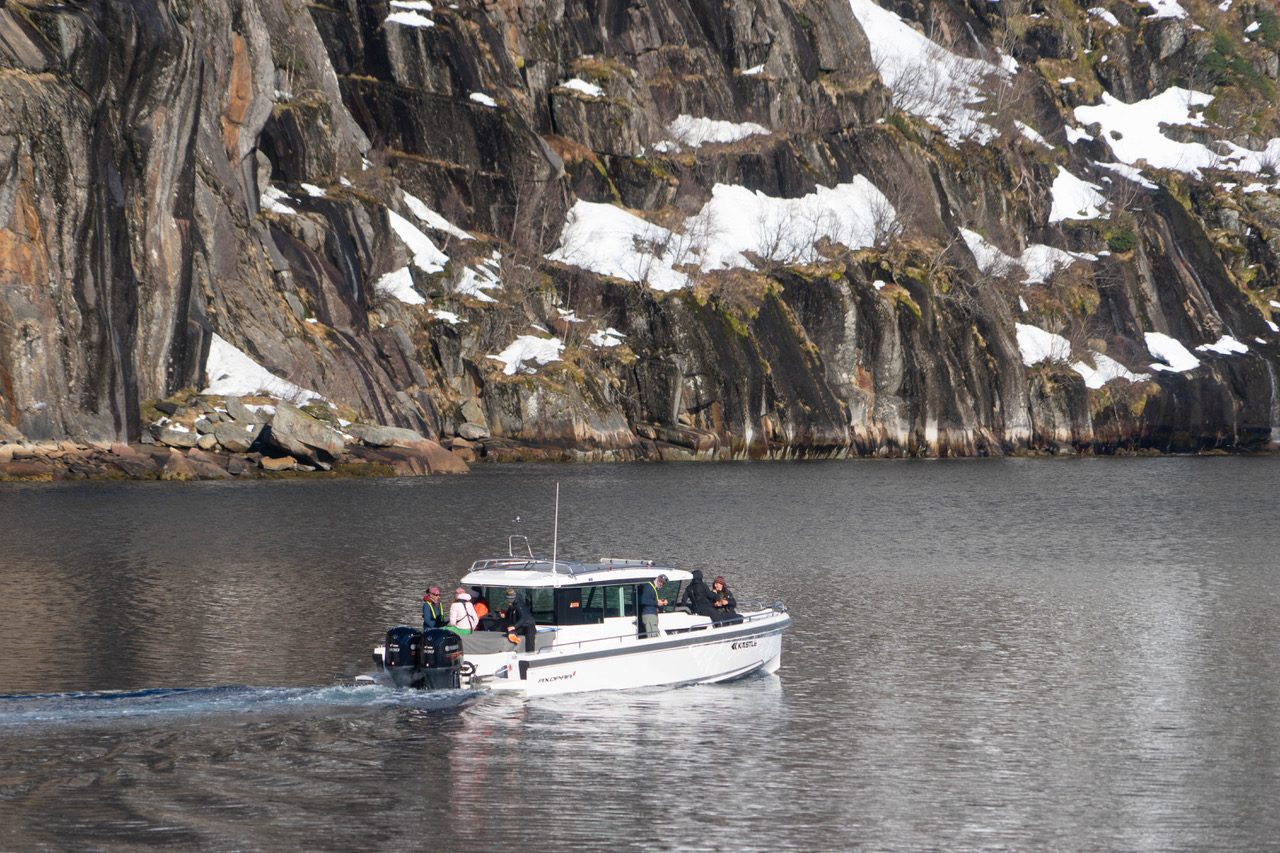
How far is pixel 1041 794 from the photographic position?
30.0 meters

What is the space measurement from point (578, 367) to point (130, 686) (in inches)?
4029

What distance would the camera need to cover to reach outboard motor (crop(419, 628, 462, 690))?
36.0 meters

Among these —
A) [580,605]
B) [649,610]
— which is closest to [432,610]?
[580,605]

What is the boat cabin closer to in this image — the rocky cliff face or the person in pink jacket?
the person in pink jacket

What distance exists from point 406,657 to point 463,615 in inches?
80.4

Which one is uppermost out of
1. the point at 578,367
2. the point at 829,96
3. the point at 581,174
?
the point at 829,96

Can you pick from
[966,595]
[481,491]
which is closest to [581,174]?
[481,491]

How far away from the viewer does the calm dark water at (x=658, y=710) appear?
27.5 meters

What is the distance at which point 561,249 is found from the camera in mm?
154500

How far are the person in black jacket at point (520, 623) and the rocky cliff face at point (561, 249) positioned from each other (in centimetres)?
6703

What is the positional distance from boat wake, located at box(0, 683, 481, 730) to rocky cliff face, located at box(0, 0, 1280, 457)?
217 ft

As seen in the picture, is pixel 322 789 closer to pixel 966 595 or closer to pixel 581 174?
pixel 966 595

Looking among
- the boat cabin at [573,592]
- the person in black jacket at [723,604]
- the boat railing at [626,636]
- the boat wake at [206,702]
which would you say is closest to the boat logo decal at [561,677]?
the boat railing at [626,636]

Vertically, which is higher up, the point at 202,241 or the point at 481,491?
the point at 202,241
